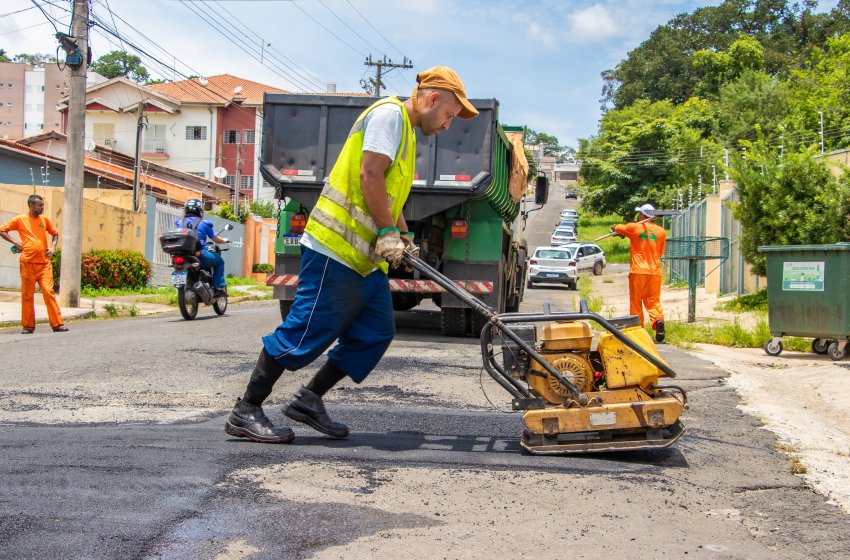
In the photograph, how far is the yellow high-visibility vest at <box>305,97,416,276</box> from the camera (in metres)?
4.40

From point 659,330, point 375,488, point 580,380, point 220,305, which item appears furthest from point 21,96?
point 375,488

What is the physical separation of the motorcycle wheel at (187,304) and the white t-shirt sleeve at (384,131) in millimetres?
8569

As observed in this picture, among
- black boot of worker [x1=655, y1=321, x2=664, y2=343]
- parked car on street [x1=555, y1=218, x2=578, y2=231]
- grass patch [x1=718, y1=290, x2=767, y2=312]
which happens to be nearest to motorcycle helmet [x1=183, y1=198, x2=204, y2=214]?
black boot of worker [x1=655, y1=321, x2=664, y2=343]

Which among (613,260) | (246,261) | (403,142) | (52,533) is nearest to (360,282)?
(403,142)

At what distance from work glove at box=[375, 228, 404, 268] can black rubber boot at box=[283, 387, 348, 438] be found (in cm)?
94

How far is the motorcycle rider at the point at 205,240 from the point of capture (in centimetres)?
1302

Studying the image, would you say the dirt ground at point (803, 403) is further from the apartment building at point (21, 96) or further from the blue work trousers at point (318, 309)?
the apartment building at point (21, 96)

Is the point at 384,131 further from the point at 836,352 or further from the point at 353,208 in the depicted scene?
the point at 836,352

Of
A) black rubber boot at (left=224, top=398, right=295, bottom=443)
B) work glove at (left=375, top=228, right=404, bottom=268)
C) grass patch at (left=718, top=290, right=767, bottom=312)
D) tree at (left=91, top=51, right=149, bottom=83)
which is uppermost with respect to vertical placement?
tree at (left=91, top=51, right=149, bottom=83)

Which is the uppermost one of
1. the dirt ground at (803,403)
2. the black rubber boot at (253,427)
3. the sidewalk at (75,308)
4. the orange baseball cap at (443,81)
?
the orange baseball cap at (443,81)

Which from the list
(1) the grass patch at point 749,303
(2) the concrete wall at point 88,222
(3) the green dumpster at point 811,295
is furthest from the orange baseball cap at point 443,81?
(2) the concrete wall at point 88,222

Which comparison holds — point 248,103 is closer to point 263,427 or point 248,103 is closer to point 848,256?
point 848,256

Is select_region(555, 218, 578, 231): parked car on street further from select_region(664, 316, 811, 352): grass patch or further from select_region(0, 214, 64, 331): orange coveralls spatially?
Result: select_region(0, 214, 64, 331): orange coveralls

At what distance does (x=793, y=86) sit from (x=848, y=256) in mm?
59900
